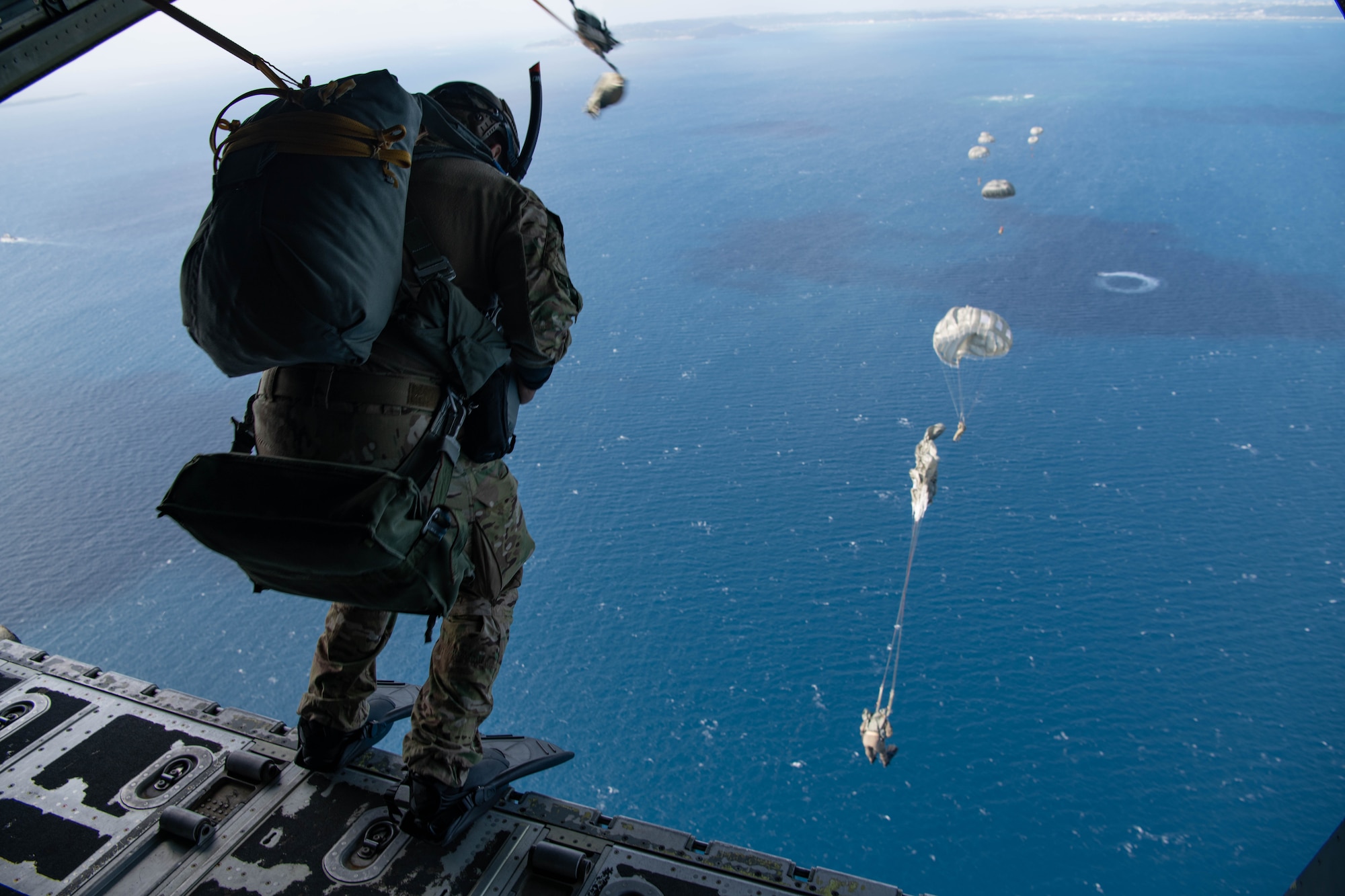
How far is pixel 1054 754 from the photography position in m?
4.17

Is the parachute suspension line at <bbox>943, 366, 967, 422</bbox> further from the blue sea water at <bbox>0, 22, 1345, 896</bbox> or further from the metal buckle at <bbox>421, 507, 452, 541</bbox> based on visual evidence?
the metal buckle at <bbox>421, 507, 452, 541</bbox>

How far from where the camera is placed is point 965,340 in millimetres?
6938

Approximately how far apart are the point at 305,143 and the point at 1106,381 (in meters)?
7.58

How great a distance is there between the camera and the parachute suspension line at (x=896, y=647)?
454 centimetres

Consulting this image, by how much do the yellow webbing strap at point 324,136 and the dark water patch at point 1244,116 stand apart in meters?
19.4

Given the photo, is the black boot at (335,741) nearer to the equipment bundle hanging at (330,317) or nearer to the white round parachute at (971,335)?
the equipment bundle hanging at (330,317)

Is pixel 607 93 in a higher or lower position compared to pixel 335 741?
higher

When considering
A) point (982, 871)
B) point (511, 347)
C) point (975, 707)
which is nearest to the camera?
point (511, 347)

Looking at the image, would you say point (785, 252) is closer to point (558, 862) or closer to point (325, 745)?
point (325, 745)

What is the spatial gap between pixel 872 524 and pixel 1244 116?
57.6ft

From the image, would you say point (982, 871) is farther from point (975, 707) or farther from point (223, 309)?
point (223, 309)

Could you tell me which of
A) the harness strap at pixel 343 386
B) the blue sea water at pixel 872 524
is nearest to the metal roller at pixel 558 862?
the harness strap at pixel 343 386

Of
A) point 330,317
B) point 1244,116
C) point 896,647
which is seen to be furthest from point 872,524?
point 1244,116

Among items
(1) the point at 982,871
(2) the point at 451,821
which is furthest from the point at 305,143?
(1) the point at 982,871
